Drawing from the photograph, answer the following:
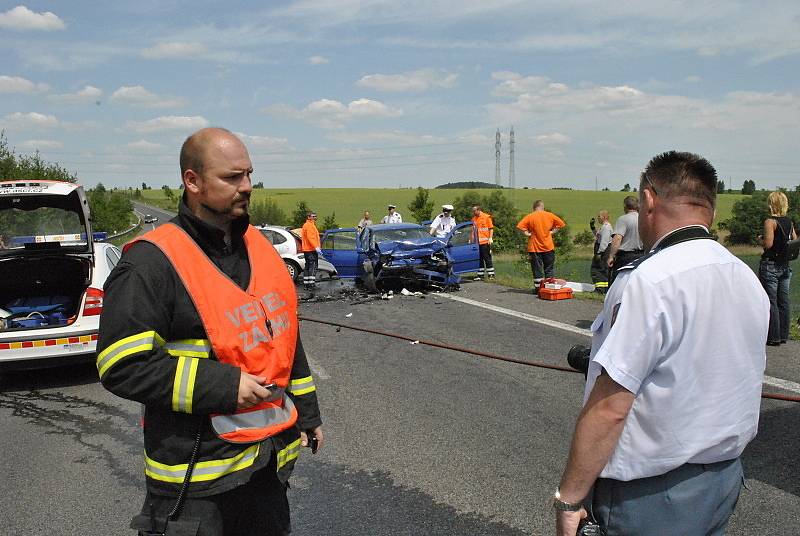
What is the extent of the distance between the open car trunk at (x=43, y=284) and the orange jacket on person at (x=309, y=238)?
8.59 m

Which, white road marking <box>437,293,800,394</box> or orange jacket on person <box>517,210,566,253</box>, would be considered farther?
orange jacket on person <box>517,210,566,253</box>

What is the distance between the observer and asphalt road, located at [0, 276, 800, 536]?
413cm

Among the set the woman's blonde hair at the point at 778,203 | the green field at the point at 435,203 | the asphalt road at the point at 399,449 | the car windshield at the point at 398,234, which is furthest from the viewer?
the green field at the point at 435,203

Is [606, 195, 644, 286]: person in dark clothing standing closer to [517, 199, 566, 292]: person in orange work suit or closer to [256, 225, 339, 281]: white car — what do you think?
[517, 199, 566, 292]: person in orange work suit

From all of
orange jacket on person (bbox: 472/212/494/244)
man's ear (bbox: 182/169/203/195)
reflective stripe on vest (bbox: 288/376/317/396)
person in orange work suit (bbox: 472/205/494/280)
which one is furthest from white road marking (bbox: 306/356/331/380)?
orange jacket on person (bbox: 472/212/494/244)

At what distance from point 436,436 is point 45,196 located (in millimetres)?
5654

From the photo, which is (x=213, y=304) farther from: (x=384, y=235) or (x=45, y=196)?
(x=384, y=235)

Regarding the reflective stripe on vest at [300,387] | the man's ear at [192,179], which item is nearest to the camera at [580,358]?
the reflective stripe on vest at [300,387]

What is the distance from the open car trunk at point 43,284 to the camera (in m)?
8.52

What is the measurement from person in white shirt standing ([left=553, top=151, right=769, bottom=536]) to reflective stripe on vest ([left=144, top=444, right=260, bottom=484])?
1025mm

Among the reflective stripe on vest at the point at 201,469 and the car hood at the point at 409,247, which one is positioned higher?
the reflective stripe on vest at the point at 201,469

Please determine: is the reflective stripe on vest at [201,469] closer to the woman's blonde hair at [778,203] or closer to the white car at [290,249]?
the woman's blonde hair at [778,203]

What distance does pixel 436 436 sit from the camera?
18.1 feet

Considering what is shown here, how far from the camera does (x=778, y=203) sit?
8.36m
